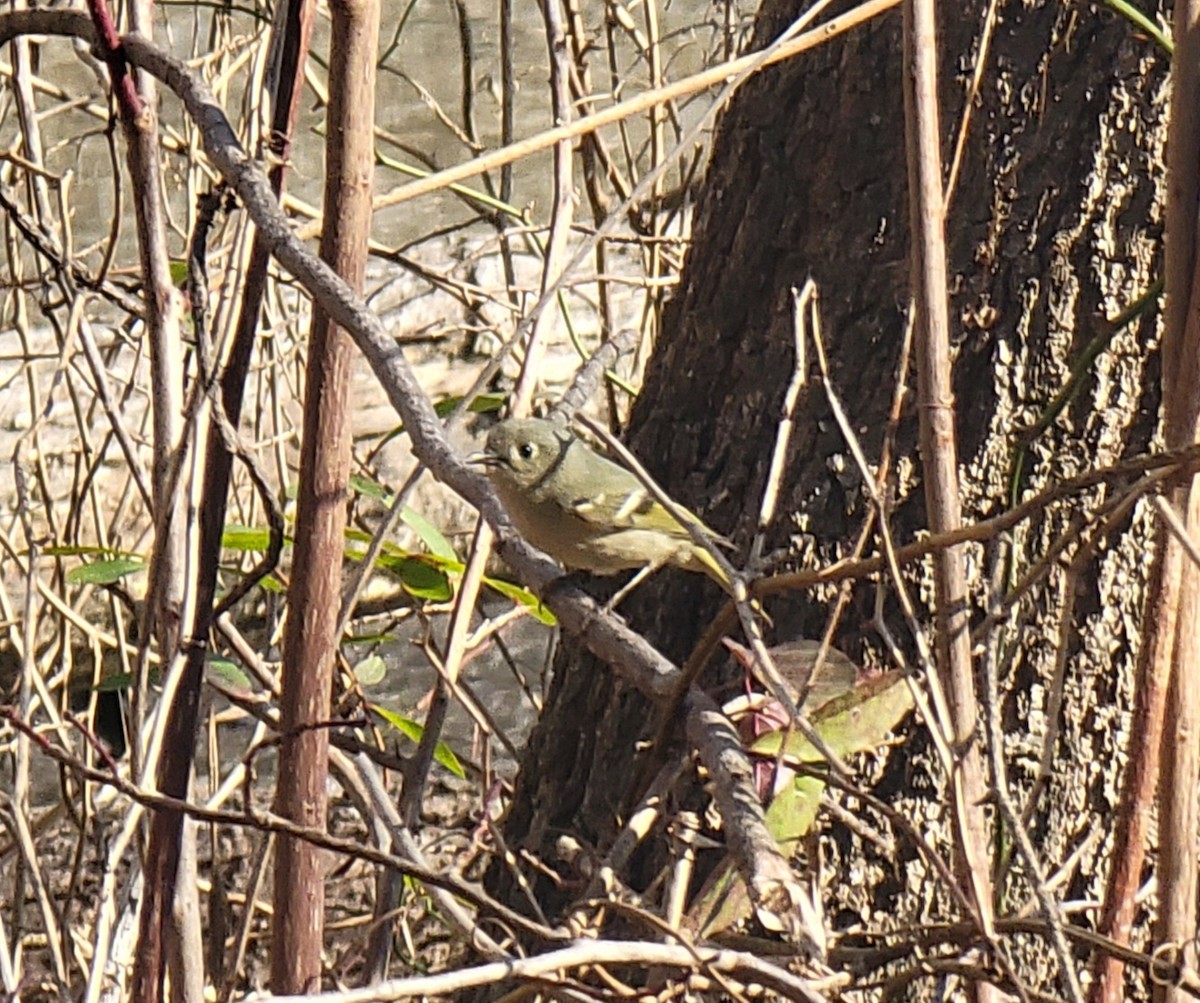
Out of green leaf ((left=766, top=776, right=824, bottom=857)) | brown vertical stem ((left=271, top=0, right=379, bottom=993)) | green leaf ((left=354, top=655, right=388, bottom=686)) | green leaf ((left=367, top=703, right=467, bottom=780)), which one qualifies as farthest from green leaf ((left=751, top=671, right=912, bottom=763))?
green leaf ((left=354, top=655, right=388, bottom=686))

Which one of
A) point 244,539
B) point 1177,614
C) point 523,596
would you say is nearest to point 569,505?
point 523,596

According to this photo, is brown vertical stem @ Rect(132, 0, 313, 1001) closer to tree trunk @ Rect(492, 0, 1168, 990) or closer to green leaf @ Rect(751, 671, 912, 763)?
green leaf @ Rect(751, 671, 912, 763)

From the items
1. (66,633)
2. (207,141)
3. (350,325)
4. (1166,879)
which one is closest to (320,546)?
(350,325)

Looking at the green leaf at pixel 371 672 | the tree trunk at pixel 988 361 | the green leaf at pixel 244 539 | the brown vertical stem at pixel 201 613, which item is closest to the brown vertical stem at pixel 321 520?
the brown vertical stem at pixel 201 613

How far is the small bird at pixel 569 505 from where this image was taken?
8.52 ft

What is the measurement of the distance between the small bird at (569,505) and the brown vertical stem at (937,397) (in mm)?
1247

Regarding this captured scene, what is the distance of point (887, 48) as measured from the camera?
2291mm

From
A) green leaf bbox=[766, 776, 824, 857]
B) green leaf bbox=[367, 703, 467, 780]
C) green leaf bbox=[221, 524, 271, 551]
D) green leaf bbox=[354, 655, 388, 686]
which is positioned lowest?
green leaf bbox=[367, 703, 467, 780]

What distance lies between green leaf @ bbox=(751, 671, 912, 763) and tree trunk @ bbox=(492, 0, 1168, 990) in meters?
0.48

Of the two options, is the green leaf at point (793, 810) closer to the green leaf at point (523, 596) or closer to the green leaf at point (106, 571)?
the green leaf at point (523, 596)

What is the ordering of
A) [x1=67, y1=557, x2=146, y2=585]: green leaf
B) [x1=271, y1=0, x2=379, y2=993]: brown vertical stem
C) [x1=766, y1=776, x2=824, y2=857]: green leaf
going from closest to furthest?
1. [x1=271, y1=0, x2=379, y2=993]: brown vertical stem
2. [x1=766, y1=776, x2=824, y2=857]: green leaf
3. [x1=67, y1=557, x2=146, y2=585]: green leaf

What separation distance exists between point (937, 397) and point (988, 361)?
0.95 meters

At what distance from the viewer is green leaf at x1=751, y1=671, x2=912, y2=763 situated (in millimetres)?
1539

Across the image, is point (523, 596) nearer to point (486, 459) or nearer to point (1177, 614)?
point (486, 459)
